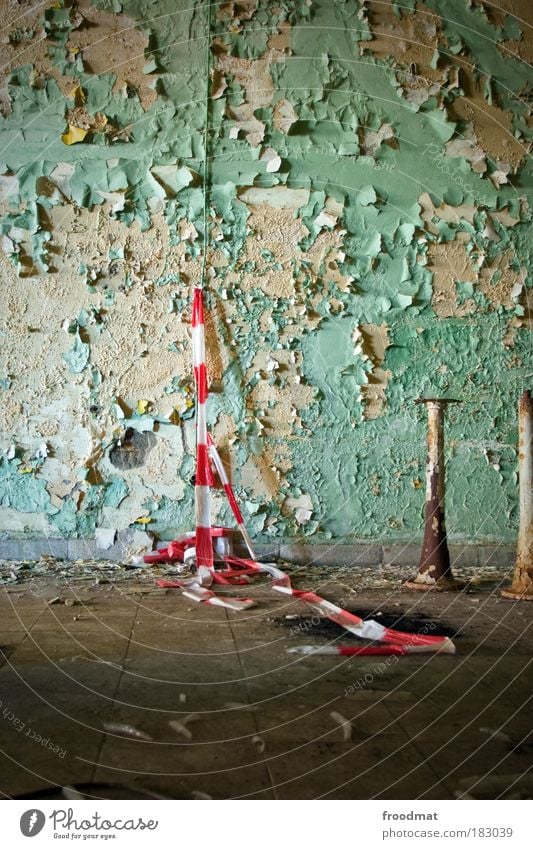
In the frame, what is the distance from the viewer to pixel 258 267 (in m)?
4.05

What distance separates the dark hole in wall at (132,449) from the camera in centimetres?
399

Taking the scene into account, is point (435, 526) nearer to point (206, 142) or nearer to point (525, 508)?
point (525, 508)

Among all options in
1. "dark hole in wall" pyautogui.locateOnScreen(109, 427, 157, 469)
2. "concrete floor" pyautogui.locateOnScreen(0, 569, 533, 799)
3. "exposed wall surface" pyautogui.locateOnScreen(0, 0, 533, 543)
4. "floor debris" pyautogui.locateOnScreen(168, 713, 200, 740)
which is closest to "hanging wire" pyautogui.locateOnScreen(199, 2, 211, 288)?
"exposed wall surface" pyautogui.locateOnScreen(0, 0, 533, 543)

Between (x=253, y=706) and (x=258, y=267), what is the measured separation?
281 centimetres

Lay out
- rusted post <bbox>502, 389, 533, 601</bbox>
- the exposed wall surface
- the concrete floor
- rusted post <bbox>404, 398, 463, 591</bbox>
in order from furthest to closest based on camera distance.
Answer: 1. the exposed wall surface
2. rusted post <bbox>404, 398, 463, 591</bbox>
3. rusted post <bbox>502, 389, 533, 601</bbox>
4. the concrete floor

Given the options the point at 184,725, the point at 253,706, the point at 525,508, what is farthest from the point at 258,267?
the point at 184,725

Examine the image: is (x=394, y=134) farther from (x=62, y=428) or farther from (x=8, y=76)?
(x=62, y=428)

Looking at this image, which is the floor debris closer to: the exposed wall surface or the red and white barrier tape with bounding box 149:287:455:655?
the red and white barrier tape with bounding box 149:287:455:655

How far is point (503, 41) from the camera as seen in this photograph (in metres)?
4.21

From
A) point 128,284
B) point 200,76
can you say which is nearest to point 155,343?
point 128,284

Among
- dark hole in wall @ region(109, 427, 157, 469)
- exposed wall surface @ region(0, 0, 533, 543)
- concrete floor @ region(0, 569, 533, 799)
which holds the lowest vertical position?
concrete floor @ region(0, 569, 533, 799)

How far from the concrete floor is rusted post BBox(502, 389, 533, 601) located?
449 mm

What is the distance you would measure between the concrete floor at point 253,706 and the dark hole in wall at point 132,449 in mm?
1196

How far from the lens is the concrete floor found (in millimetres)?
1379
